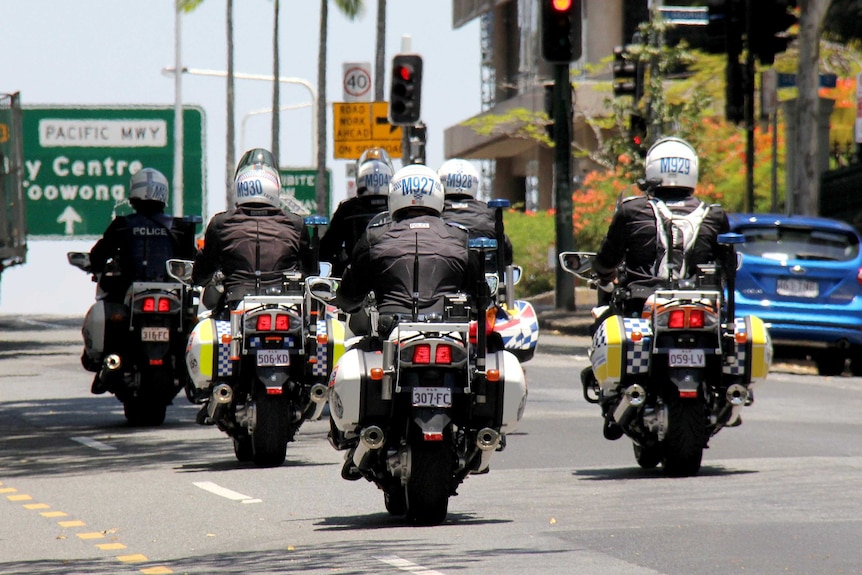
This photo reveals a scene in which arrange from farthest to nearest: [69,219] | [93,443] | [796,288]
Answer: [69,219], [796,288], [93,443]

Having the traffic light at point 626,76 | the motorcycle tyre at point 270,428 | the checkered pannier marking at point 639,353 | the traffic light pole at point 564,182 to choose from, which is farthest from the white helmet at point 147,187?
the traffic light at point 626,76

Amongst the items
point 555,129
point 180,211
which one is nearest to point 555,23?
point 555,129

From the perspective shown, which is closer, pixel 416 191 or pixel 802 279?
pixel 416 191

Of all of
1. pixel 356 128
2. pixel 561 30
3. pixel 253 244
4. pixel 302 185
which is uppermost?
pixel 561 30

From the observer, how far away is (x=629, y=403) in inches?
434

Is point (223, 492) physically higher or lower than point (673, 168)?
lower

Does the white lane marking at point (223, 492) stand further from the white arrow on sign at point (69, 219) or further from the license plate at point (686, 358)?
the white arrow on sign at point (69, 219)

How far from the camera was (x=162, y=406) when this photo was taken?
15.1 m

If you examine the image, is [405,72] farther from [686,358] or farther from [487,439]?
[487,439]

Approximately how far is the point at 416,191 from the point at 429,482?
1585 millimetres

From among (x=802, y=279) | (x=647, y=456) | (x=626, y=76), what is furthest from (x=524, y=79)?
(x=647, y=456)

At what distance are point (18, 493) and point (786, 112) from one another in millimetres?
24243

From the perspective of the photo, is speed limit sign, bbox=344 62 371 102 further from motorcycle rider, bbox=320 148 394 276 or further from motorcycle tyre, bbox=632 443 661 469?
motorcycle tyre, bbox=632 443 661 469

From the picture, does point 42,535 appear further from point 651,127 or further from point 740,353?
point 651,127
